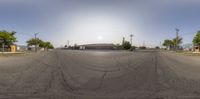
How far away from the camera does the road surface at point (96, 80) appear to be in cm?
1598

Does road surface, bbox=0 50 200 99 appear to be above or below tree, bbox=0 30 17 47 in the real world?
below

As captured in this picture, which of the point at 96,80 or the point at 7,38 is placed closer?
the point at 96,80

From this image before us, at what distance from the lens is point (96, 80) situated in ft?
64.6

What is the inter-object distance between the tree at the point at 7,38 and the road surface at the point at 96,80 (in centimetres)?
9724

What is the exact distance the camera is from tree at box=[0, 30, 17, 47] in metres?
116

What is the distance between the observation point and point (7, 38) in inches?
4611

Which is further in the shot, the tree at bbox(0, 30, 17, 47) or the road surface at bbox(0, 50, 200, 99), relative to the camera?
the tree at bbox(0, 30, 17, 47)

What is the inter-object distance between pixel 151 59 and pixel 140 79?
5.04m

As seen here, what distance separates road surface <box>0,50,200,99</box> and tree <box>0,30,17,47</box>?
319ft

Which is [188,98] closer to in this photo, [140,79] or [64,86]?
[140,79]

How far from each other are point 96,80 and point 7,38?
10466 centimetres

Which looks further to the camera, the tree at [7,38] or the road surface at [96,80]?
the tree at [7,38]

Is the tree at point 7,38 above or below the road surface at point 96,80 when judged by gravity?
above

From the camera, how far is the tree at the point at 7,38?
11601 centimetres
